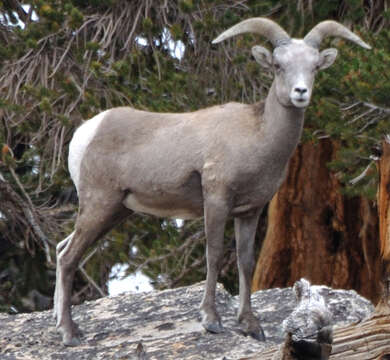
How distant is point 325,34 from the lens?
7.55 m

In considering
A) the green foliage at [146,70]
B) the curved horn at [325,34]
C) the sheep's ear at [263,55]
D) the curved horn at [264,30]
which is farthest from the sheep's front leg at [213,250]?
the green foliage at [146,70]

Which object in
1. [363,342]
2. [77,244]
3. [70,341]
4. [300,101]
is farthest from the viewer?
[77,244]

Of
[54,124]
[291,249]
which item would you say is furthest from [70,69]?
[291,249]

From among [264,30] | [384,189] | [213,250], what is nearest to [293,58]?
[264,30]

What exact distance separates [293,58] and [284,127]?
0.51 metres

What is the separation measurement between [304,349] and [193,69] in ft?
21.8

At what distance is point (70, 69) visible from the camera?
11.1m

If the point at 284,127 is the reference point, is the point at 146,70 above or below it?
above

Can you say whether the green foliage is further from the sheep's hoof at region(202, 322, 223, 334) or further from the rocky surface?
the sheep's hoof at region(202, 322, 223, 334)

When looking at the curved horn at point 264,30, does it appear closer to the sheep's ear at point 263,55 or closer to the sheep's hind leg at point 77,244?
the sheep's ear at point 263,55

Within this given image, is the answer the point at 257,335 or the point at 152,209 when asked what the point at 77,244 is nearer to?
the point at 152,209

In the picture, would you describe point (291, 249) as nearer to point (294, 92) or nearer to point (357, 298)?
point (357, 298)

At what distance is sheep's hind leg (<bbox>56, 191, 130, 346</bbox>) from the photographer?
7941 millimetres

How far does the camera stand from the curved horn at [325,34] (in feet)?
24.4
